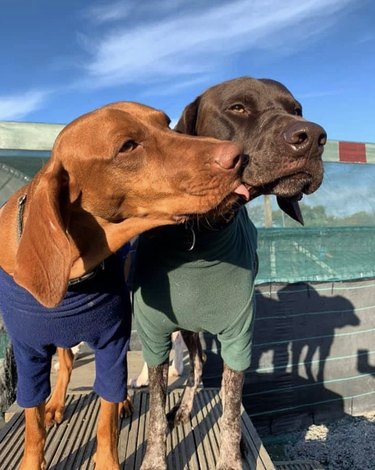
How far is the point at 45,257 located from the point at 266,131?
1.21 metres

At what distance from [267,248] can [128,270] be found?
9.12 ft

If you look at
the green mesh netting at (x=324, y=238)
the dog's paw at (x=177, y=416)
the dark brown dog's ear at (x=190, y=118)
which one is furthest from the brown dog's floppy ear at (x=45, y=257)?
the green mesh netting at (x=324, y=238)

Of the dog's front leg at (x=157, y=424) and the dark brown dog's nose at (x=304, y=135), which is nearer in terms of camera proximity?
the dark brown dog's nose at (x=304, y=135)

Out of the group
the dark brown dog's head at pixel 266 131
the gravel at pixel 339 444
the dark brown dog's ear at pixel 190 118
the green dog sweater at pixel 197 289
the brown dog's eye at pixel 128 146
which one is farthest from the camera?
the gravel at pixel 339 444

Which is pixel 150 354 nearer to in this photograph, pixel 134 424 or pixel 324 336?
pixel 134 424

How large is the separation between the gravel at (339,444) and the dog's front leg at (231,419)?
300cm

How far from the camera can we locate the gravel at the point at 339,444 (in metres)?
5.14

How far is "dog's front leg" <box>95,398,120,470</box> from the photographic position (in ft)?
7.74

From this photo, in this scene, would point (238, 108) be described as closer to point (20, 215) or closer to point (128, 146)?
point (128, 146)

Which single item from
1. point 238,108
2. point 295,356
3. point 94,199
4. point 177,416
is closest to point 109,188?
point 94,199

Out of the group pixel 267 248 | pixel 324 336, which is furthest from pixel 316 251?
pixel 324 336

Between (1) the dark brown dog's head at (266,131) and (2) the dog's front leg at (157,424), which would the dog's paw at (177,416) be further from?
(1) the dark brown dog's head at (266,131)

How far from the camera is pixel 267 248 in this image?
552cm

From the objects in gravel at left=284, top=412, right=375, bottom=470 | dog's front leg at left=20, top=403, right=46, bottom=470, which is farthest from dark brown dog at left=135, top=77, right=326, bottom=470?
gravel at left=284, top=412, right=375, bottom=470
